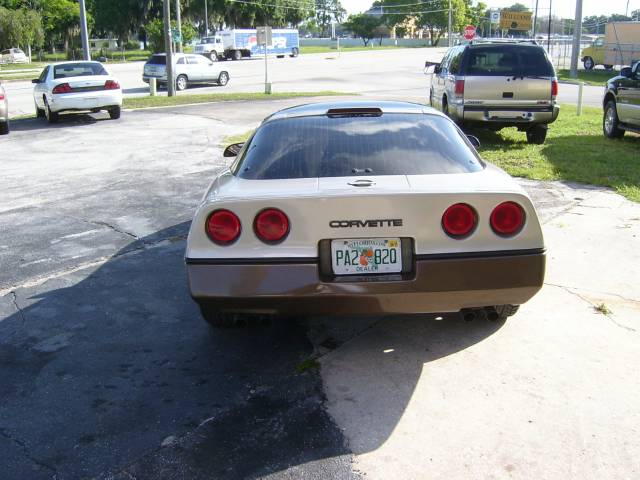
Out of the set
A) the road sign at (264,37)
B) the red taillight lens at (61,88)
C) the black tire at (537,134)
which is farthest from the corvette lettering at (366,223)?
the road sign at (264,37)

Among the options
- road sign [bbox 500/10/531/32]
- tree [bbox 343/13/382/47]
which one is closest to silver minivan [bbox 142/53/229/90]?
road sign [bbox 500/10/531/32]

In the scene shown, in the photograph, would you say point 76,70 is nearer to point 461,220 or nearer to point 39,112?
point 39,112

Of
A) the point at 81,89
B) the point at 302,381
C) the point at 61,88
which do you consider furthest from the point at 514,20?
the point at 302,381

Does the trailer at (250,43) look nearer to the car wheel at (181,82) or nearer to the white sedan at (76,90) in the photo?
the car wheel at (181,82)

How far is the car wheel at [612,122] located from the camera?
13.3 metres

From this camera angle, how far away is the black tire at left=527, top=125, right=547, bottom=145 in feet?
43.2

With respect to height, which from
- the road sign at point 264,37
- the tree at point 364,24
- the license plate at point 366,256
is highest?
the tree at point 364,24

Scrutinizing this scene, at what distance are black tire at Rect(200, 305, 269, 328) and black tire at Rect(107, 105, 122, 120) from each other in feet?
51.2

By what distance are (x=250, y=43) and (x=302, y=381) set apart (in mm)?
59775

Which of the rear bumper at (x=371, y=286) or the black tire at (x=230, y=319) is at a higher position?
the rear bumper at (x=371, y=286)

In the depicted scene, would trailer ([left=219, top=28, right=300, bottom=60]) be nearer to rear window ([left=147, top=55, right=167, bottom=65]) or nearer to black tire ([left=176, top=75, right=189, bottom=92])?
rear window ([left=147, top=55, right=167, bottom=65])

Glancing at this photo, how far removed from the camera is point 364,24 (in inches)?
5034

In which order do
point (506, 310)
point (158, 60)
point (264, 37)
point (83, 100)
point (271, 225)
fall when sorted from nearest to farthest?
point (271, 225), point (506, 310), point (83, 100), point (264, 37), point (158, 60)

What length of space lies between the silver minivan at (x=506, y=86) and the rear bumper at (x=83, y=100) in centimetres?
965
